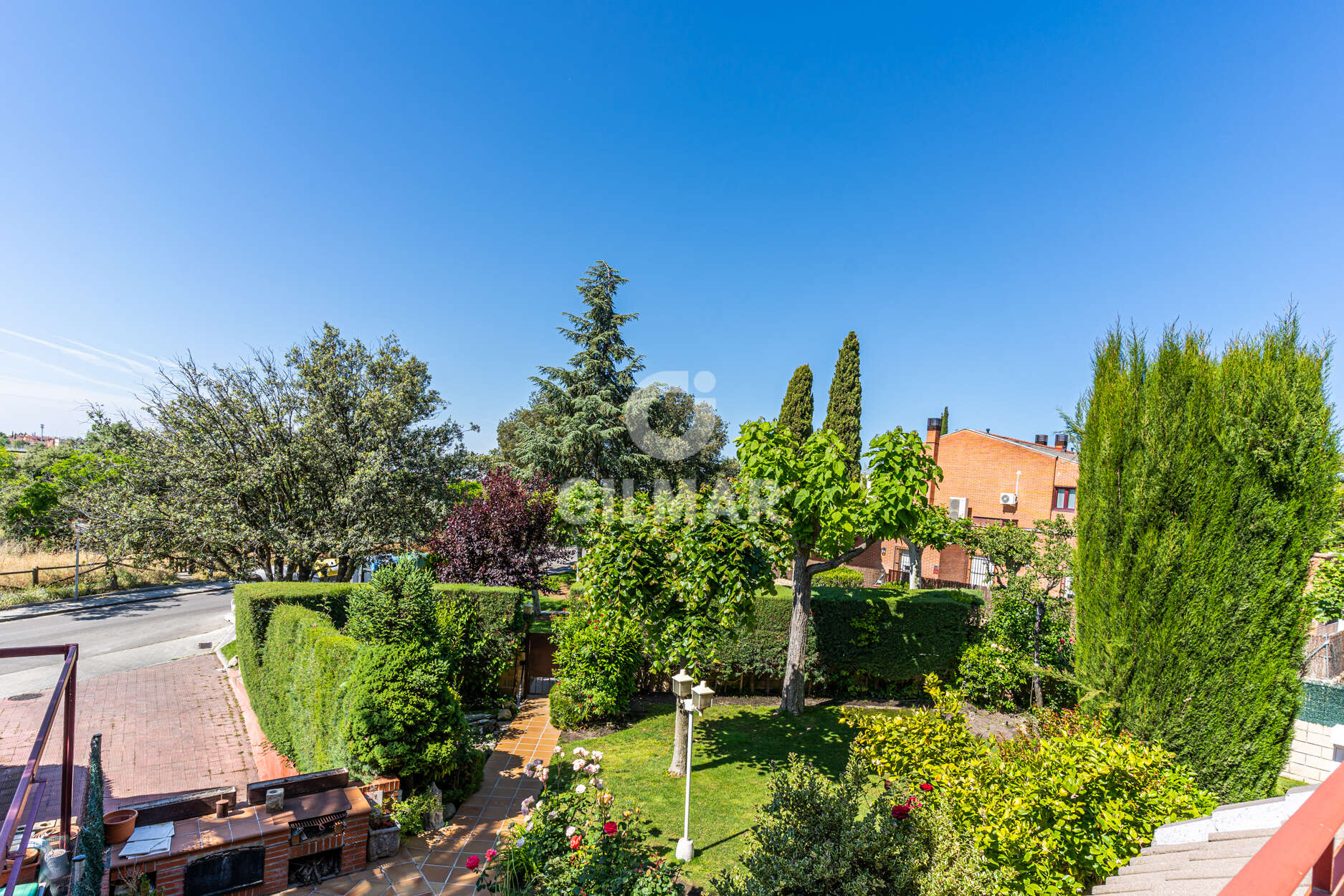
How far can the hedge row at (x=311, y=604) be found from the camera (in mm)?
10781

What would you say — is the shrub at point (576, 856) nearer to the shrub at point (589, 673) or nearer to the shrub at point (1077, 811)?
the shrub at point (1077, 811)

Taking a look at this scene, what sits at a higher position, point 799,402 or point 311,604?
point 799,402

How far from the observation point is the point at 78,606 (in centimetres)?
1916

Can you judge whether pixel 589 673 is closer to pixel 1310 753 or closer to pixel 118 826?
pixel 118 826

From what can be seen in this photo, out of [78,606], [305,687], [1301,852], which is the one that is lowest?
[78,606]

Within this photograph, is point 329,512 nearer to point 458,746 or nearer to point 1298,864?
Answer: point 458,746

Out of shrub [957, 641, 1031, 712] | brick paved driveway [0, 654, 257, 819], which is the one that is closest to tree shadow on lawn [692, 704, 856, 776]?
shrub [957, 641, 1031, 712]

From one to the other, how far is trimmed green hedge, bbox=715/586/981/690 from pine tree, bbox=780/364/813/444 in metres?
19.1

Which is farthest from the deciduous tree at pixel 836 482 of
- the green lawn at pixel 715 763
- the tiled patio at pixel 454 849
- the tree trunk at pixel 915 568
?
the tree trunk at pixel 915 568

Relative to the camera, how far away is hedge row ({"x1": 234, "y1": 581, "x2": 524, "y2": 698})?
10.8 meters

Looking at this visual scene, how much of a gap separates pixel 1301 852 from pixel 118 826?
7930 millimetres

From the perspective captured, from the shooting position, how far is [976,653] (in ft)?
38.5

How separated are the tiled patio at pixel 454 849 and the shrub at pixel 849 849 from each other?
3.29 meters

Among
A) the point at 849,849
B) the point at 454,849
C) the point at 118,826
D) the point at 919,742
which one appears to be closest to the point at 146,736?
the point at 118,826
